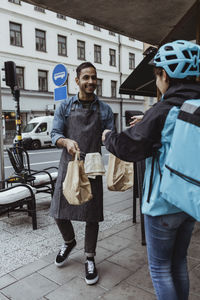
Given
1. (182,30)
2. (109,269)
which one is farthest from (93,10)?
(109,269)

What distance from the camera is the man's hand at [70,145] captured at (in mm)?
2434

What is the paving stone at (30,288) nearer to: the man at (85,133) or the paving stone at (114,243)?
the man at (85,133)

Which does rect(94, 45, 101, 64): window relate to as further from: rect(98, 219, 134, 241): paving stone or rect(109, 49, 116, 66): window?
rect(98, 219, 134, 241): paving stone

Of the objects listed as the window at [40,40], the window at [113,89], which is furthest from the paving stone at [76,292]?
the window at [113,89]

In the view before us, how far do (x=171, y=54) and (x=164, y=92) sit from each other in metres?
0.21

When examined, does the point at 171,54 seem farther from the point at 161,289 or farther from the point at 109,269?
the point at 109,269

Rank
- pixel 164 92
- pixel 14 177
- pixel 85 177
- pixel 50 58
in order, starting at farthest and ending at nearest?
1. pixel 50 58
2. pixel 14 177
3. pixel 85 177
4. pixel 164 92

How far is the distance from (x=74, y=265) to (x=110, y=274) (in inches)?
15.7

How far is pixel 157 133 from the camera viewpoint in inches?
60.1

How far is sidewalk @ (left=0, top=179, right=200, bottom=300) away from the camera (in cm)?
242

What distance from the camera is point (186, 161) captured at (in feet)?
4.64

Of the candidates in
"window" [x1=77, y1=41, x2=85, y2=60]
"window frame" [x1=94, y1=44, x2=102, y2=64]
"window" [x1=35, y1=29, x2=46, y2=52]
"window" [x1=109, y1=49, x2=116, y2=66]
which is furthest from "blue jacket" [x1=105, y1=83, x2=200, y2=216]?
"window" [x1=109, y1=49, x2=116, y2=66]

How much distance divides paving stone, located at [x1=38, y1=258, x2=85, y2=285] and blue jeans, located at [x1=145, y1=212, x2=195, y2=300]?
1179 mm

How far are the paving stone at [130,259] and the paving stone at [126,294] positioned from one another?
0.99ft
